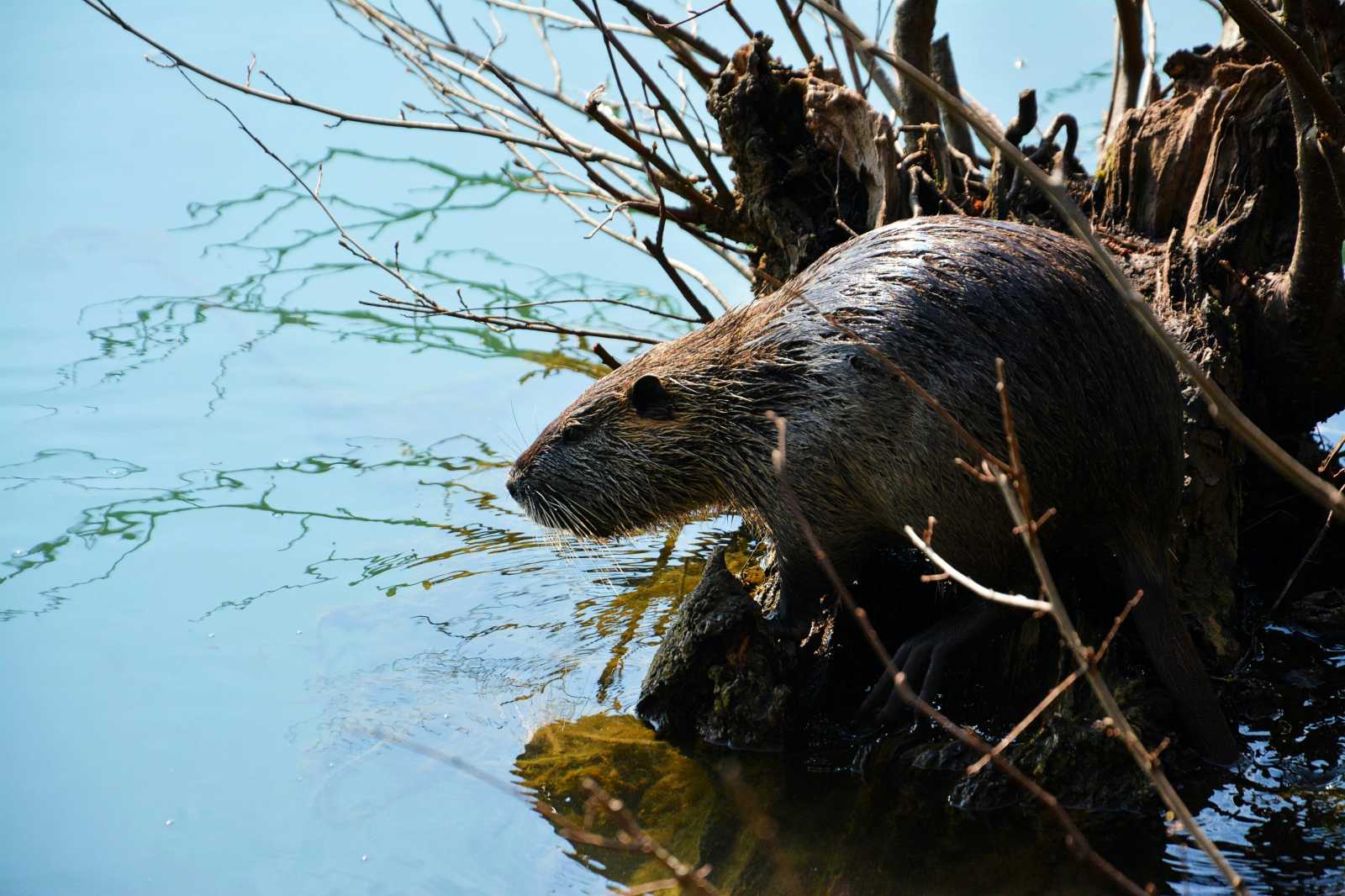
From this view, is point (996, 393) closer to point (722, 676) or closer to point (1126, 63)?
point (722, 676)

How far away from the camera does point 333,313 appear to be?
7.28 m

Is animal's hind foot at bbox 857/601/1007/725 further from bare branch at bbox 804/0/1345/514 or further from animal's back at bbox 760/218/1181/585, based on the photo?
bare branch at bbox 804/0/1345/514

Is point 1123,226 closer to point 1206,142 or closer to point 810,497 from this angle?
point 1206,142

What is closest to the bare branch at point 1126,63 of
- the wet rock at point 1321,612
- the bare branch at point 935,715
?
the wet rock at point 1321,612

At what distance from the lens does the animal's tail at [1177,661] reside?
322 cm

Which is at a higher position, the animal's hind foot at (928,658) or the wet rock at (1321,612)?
the animal's hind foot at (928,658)

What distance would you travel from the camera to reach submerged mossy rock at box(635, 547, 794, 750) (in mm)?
3586

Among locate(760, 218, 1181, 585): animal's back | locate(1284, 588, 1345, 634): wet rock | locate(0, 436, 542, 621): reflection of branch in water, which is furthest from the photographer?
locate(0, 436, 542, 621): reflection of branch in water

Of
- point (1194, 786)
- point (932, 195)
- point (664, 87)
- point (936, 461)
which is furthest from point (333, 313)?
point (1194, 786)

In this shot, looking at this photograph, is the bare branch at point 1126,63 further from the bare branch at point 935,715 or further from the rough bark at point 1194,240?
the bare branch at point 935,715

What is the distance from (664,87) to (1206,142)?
5.40 m

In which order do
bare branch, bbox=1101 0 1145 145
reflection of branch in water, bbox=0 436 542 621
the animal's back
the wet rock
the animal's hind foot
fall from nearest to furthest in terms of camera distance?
1. the animal's back
2. the animal's hind foot
3. the wet rock
4. reflection of branch in water, bbox=0 436 542 621
5. bare branch, bbox=1101 0 1145 145

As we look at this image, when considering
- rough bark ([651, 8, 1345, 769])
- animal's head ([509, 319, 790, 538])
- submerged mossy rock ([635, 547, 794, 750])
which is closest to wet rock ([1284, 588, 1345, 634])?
rough bark ([651, 8, 1345, 769])

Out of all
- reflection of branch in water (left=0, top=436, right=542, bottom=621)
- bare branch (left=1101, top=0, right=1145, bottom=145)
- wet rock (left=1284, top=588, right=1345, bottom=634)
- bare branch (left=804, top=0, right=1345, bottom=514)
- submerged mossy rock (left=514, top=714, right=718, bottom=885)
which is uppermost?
bare branch (left=1101, top=0, right=1145, bottom=145)
